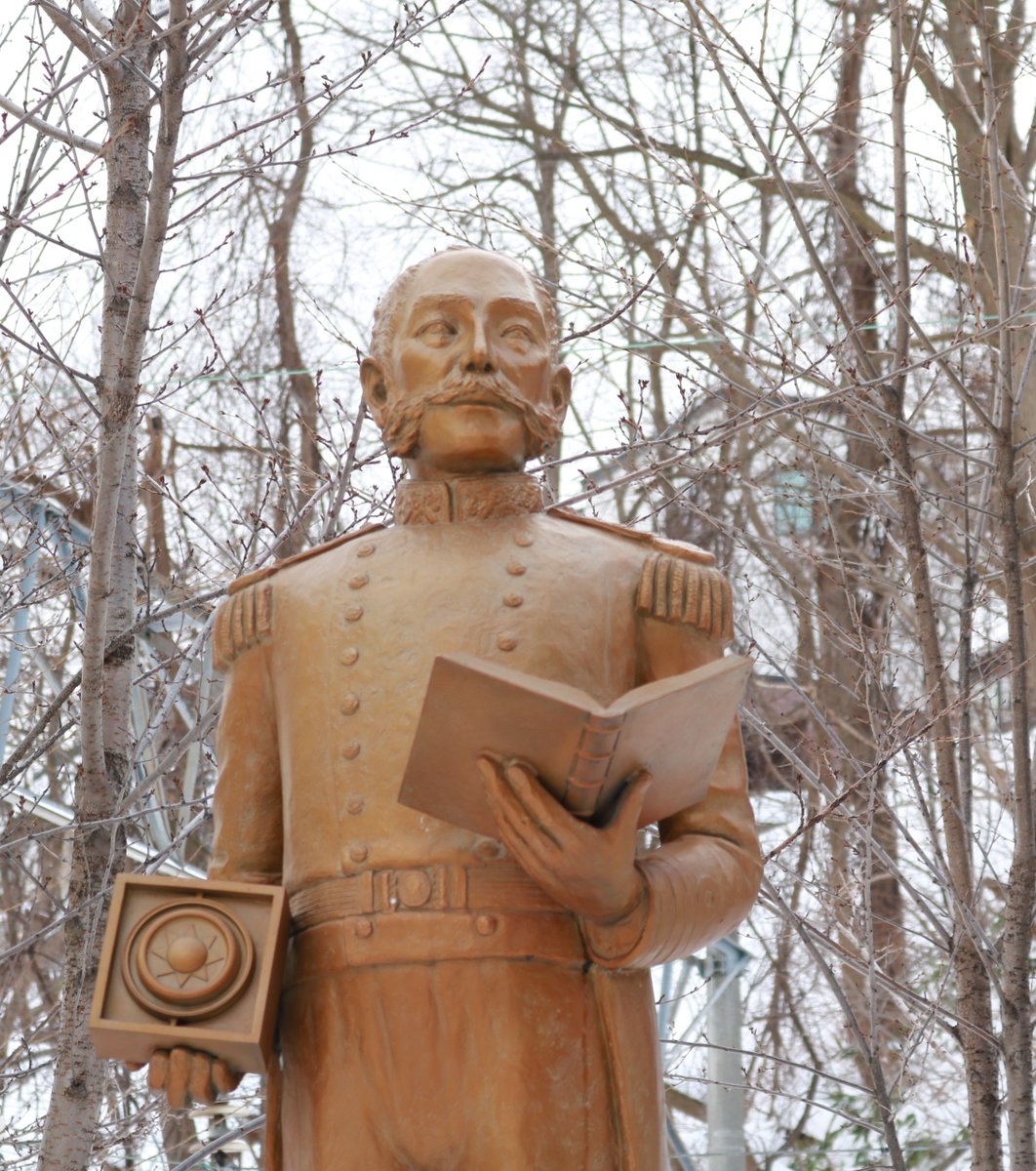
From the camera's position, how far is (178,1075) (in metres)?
3.52

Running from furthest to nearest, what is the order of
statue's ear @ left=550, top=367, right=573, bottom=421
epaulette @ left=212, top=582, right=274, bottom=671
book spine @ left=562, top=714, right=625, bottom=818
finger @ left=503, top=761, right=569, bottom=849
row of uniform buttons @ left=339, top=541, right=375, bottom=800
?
statue's ear @ left=550, top=367, right=573, bottom=421
epaulette @ left=212, top=582, right=274, bottom=671
row of uniform buttons @ left=339, top=541, right=375, bottom=800
finger @ left=503, top=761, right=569, bottom=849
book spine @ left=562, top=714, right=625, bottom=818

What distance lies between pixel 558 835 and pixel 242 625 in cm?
97

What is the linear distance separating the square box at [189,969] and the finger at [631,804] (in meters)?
0.62

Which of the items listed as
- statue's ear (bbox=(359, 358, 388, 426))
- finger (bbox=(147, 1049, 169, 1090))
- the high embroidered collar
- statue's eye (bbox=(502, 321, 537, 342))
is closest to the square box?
finger (bbox=(147, 1049, 169, 1090))

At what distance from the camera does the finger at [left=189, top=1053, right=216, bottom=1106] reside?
3.53 m

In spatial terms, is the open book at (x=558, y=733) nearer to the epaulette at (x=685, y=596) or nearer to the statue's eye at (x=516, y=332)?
the epaulette at (x=685, y=596)

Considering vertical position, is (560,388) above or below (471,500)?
above

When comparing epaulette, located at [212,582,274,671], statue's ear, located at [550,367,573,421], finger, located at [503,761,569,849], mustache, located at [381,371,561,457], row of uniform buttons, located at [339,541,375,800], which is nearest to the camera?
finger, located at [503,761,569,849]

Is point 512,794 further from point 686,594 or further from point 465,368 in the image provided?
point 465,368

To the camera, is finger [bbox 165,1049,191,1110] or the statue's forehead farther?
the statue's forehead

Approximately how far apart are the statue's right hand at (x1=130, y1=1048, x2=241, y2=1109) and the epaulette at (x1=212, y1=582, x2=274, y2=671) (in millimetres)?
804

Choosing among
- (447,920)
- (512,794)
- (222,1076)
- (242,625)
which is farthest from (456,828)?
(242,625)

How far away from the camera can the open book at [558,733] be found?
3.21 meters

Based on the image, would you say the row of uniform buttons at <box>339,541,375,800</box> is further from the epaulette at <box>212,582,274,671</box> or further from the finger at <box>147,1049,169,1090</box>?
the finger at <box>147,1049,169,1090</box>
